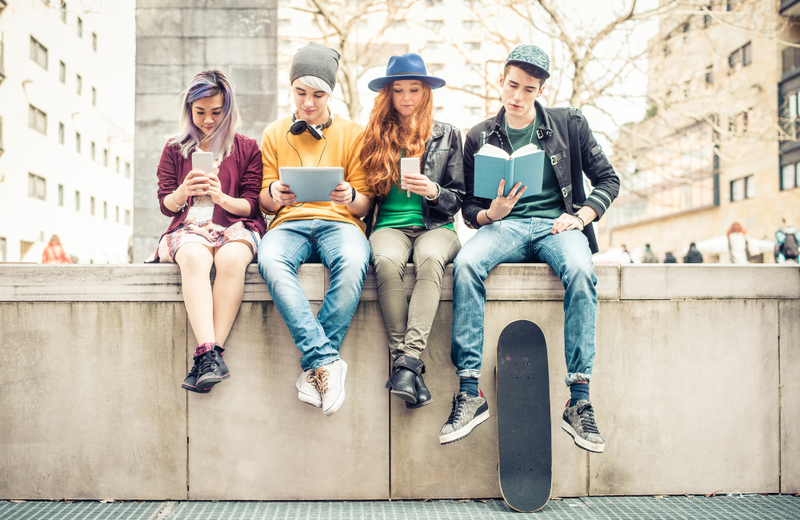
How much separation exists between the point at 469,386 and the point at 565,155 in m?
1.58

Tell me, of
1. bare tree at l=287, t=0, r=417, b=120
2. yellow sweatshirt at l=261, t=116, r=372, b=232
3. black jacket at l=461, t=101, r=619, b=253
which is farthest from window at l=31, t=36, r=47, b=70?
black jacket at l=461, t=101, r=619, b=253

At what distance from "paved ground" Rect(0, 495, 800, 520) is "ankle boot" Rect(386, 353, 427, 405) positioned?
0.65 m

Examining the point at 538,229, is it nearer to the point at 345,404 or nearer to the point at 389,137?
the point at 389,137

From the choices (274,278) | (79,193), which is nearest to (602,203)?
(274,278)

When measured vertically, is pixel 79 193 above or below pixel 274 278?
above

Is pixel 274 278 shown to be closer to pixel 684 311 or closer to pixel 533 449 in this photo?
pixel 533 449

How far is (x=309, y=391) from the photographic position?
298 cm

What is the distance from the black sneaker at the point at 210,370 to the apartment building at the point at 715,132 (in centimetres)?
985

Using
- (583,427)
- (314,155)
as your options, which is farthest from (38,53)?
(583,427)

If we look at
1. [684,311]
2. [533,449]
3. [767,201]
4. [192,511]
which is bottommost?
[192,511]

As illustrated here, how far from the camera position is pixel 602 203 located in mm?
3520

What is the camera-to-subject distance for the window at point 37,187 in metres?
29.2

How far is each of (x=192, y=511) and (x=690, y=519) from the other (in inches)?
102

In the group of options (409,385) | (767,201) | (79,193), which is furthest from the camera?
(79,193)
